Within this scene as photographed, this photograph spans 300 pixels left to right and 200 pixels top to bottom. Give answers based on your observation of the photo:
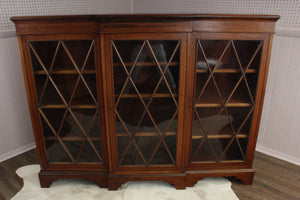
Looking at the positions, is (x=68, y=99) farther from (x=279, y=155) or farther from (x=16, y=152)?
(x=279, y=155)

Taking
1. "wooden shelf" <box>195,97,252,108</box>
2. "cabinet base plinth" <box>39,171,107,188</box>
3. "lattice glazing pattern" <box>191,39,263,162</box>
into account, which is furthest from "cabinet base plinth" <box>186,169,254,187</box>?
"cabinet base plinth" <box>39,171,107,188</box>

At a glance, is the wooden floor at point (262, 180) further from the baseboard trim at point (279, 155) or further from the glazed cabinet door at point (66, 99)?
the glazed cabinet door at point (66, 99)

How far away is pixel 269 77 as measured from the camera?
2.28 m

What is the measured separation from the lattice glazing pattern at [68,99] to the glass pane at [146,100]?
0.69 ft

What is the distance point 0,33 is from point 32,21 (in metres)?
0.77

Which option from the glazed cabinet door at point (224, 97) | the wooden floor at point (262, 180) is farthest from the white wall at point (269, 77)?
the glazed cabinet door at point (224, 97)

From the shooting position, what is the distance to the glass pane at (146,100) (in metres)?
1.66

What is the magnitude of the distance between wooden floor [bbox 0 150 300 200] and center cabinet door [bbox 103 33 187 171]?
69 cm

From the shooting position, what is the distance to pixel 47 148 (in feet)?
6.28

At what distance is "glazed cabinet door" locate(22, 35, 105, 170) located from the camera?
167cm

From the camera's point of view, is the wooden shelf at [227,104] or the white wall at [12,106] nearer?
the wooden shelf at [227,104]

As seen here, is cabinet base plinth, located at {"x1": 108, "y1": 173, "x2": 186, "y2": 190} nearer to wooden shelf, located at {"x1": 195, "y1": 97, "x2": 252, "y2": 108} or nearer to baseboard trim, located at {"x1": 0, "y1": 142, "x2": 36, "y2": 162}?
wooden shelf, located at {"x1": 195, "y1": 97, "x2": 252, "y2": 108}

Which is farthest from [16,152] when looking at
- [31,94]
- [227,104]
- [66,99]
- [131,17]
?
[227,104]

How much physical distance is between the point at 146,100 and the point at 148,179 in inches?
27.9
